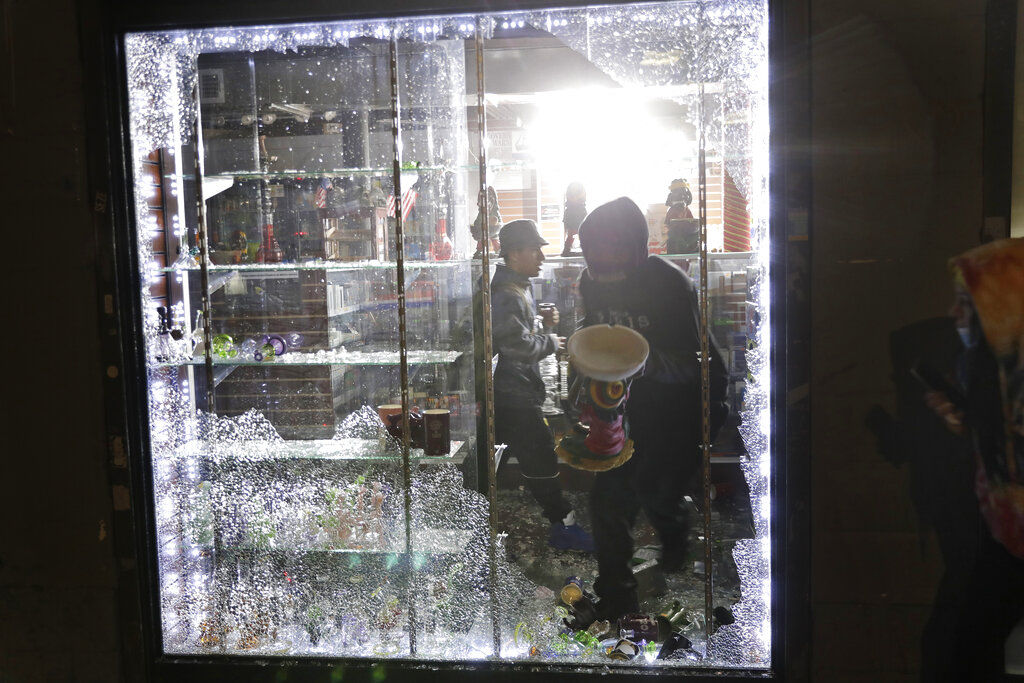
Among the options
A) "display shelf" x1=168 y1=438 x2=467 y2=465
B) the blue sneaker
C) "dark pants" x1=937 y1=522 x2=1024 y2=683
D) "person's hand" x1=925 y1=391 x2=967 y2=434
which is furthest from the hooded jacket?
"dark pants" x1=937 y1=522 x2=1024 y2=683

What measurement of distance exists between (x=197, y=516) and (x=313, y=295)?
98 cm

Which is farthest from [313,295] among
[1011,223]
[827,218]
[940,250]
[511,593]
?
[1011,223]

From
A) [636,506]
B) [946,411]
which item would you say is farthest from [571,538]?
[946,411]

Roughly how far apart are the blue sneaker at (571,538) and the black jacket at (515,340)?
47cm

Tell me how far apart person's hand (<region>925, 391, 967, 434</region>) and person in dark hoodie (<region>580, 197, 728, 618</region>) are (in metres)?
0.64

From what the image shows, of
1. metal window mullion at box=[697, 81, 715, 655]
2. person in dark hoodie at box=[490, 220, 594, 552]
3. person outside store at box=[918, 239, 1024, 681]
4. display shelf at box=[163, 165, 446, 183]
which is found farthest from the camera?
display shelf at box=[163, 165, 446, 183]

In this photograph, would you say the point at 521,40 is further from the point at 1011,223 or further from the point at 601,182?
the point at 1011,223

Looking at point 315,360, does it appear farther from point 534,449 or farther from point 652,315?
point 652,315

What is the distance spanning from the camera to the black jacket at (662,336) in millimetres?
2436

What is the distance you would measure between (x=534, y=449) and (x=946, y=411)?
1362mm

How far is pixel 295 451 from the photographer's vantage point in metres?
2.75

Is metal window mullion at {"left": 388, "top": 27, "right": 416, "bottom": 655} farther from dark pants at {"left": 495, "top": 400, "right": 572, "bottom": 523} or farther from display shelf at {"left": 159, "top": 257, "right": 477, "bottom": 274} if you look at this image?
dark pants at {"left": 495, "top": 400, "right": 572, "bottom": 523}

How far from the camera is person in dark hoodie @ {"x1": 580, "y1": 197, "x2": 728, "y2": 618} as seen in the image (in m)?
2.45

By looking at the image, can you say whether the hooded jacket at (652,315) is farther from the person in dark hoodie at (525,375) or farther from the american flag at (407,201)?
the american flag at (407,201)
